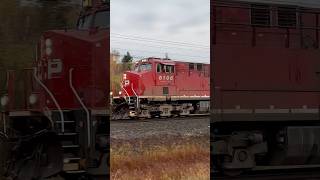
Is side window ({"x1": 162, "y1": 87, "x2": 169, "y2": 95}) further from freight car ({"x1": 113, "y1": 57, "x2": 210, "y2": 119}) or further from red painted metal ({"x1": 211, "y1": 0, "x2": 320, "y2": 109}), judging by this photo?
red painted metal ({"x1": 211, "y1": 0, "x2": 320, "y2": 109})

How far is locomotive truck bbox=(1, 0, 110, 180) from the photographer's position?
5324 millimetres

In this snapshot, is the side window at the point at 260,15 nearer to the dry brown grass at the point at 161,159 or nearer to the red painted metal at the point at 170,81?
the red painted metal at the point at 170,81

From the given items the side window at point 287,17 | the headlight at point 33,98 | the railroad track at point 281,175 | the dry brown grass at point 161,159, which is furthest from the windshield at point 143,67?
the side window at point 287,17

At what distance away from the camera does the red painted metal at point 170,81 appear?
225 inches

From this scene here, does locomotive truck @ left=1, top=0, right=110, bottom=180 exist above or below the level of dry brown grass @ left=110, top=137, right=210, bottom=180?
above

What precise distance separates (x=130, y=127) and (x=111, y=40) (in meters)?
0.88

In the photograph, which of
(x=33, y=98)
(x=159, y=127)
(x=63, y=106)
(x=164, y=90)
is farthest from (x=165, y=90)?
(x=33, y=98)

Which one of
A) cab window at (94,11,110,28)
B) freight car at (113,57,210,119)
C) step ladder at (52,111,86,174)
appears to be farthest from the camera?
freight car at (113,57,210,119)

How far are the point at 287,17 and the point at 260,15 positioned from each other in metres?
0.40

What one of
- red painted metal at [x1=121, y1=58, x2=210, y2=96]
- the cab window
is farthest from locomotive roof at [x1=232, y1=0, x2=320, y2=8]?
the cab window

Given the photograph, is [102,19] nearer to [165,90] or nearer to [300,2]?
[165,90]

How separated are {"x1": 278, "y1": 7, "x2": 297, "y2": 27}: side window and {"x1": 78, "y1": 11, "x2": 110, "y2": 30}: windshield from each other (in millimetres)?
2756

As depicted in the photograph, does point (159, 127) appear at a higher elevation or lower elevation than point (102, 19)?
lower

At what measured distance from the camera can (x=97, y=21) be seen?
17.3 ft
